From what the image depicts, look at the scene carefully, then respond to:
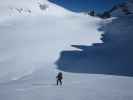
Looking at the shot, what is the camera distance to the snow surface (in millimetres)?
20750

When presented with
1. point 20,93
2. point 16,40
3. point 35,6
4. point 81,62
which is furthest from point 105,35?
point 20,93

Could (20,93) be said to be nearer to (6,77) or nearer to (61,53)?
(6,77)

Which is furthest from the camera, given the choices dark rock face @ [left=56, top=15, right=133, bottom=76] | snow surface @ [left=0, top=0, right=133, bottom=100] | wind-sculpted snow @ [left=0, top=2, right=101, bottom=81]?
wind-sculpted snow @ [left=0, top=2, right=101, bottom=81]

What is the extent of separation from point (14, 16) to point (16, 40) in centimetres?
2607

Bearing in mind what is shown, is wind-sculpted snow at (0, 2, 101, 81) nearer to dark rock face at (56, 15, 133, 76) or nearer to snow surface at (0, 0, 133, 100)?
snow surface at (0, 0, 133, 100)

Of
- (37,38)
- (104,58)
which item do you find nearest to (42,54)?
(104,58)

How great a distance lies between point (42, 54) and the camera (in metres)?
43.4

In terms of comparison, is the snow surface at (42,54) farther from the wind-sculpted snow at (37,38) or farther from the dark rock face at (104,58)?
the dark rock face at (104,58)

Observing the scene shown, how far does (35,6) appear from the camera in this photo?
3595 inches

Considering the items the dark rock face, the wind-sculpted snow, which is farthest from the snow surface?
the dark rock face

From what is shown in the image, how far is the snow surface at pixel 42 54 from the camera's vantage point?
817 inches

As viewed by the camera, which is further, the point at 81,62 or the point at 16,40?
the point at 16,40

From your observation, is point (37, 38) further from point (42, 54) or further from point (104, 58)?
point (104, 58)

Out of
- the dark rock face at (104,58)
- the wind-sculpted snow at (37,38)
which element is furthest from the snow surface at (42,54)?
the dark rock face at (104,58)
